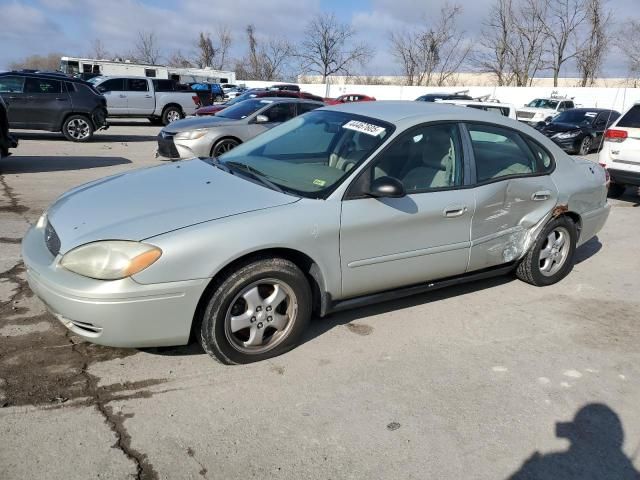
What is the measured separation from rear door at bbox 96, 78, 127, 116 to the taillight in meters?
16.7

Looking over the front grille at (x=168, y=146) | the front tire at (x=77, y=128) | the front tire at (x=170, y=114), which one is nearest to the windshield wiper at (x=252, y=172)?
the front grille at (x=168, y=146)

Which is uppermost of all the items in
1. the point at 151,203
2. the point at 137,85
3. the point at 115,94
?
the point at 137,85

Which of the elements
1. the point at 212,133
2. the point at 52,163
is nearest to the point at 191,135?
the point at 212,133

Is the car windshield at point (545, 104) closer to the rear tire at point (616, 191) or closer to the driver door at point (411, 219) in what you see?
the rear tire at point (616, 191)

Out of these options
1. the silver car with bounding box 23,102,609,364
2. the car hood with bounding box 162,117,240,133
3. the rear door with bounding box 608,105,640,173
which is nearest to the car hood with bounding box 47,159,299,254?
the silver car with bounding box 23,102,609,364

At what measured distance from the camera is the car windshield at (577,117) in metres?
17.4

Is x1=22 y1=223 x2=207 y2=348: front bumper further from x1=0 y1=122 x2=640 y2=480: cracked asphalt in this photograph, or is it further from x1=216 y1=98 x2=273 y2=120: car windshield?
x1=216 y1=98 x2=273 y2=120: car windshield

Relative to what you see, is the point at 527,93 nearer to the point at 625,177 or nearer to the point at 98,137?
the point at 98,137

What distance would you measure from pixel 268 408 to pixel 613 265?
4508mm

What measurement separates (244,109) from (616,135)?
6.92 metres

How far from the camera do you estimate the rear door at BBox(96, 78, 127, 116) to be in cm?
1950

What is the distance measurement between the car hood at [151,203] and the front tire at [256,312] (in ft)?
1.26

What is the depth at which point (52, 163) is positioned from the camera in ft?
34.0

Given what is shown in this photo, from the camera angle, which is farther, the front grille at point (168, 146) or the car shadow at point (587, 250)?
the front grille at point (168, 146)
